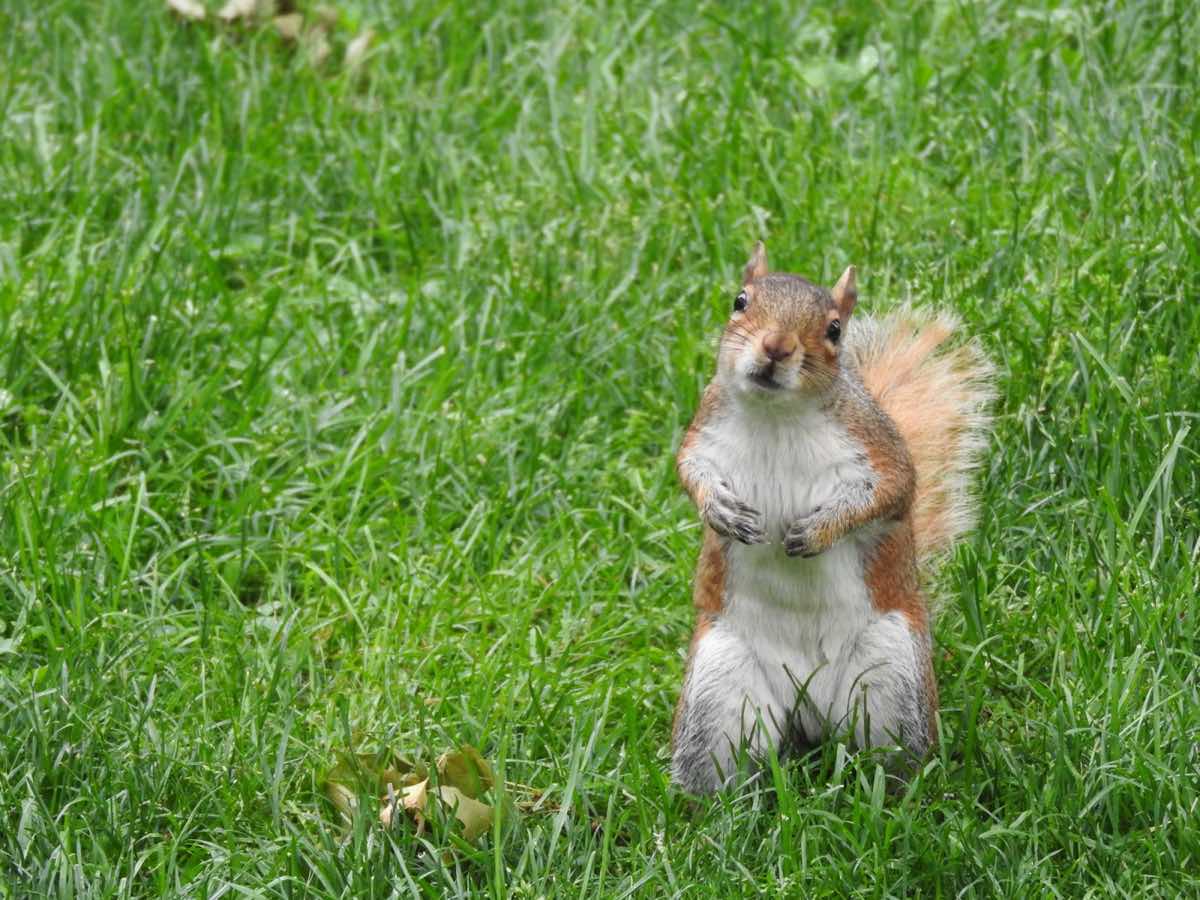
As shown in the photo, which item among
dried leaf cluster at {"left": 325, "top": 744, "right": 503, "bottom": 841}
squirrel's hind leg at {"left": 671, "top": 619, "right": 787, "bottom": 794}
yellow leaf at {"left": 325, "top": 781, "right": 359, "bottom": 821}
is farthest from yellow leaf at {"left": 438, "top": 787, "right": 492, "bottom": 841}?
squirrel's hind leg at {"left": 671, "top": 619, "right": 787, "bottom": 794}

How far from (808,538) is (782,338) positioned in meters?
0.31

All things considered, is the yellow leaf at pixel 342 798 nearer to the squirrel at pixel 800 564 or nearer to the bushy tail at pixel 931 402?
the squirrel at pixel 800 564

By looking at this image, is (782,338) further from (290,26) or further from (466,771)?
(290,26)

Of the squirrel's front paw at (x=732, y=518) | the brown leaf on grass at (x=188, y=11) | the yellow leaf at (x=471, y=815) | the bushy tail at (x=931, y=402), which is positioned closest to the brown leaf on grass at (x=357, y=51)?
the brown leaf on grass at (x=188, y=11)

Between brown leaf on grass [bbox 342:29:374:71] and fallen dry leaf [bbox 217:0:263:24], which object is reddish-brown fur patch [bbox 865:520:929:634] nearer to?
brown leaf on grass [bbox 342:29:374:71]

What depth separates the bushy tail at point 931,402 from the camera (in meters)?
3.32

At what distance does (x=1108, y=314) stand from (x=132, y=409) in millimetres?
1883

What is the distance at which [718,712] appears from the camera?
3.02m

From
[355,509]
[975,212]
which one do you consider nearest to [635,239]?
[975,212]

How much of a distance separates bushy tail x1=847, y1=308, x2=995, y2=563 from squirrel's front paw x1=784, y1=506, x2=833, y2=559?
13.7 inches

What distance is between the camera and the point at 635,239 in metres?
4.39

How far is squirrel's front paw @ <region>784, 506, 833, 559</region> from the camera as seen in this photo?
2.94 metres

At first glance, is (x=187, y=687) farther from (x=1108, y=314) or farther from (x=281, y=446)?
(x=1108, y=314)

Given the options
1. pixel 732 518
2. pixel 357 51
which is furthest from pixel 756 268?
pixel 357 51
